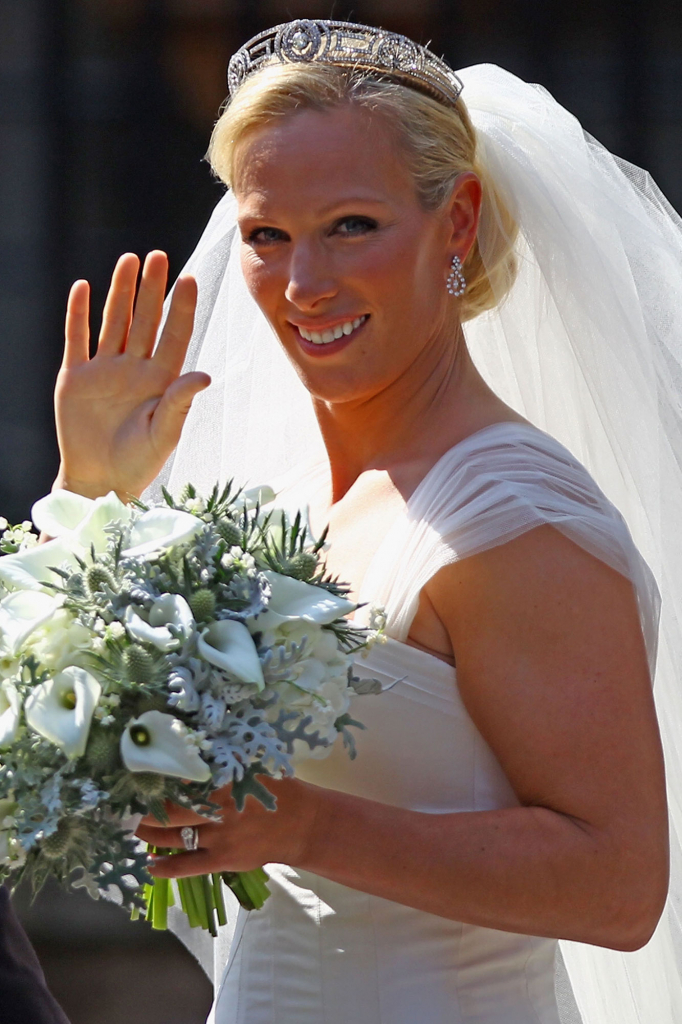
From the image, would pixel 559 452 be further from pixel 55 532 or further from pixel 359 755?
pixel 55 532

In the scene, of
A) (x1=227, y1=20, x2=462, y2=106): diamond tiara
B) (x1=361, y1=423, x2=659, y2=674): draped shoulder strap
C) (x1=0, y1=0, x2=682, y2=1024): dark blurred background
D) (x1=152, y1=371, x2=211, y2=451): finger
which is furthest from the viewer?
(x1=0, y1=0, x2=682, y2=1024): dark blurred background

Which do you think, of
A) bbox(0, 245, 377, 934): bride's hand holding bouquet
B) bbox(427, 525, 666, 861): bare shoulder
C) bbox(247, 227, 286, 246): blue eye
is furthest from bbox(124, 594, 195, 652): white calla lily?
bbox(247, 227, 286, 246): blue eye

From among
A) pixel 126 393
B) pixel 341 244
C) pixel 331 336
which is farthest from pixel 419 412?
pixel 126 393

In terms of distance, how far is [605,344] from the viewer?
2168 millimetres

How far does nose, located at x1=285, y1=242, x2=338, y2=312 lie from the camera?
201 cm

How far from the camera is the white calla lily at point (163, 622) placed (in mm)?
1465

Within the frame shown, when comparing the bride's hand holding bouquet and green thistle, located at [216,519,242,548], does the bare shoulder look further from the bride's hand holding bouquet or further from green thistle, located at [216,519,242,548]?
green thistle, located at [216,519,242,548]

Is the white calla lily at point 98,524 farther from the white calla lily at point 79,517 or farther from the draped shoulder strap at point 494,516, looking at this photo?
the draped shoulder strap at point 494,516

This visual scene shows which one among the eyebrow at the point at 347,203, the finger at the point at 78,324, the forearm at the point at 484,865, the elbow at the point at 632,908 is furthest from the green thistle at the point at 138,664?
the finger at the point at 78,324

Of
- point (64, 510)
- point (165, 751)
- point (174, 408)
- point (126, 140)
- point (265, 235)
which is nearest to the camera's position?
point (165, 751)

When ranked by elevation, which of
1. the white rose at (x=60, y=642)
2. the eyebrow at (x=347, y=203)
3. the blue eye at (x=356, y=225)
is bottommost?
the white rose at (x=60, y=642)

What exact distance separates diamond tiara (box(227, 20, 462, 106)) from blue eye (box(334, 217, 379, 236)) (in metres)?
0.26

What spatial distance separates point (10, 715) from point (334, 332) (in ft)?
2.70

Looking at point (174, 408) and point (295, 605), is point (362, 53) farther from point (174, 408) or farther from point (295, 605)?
point (295, 605)
